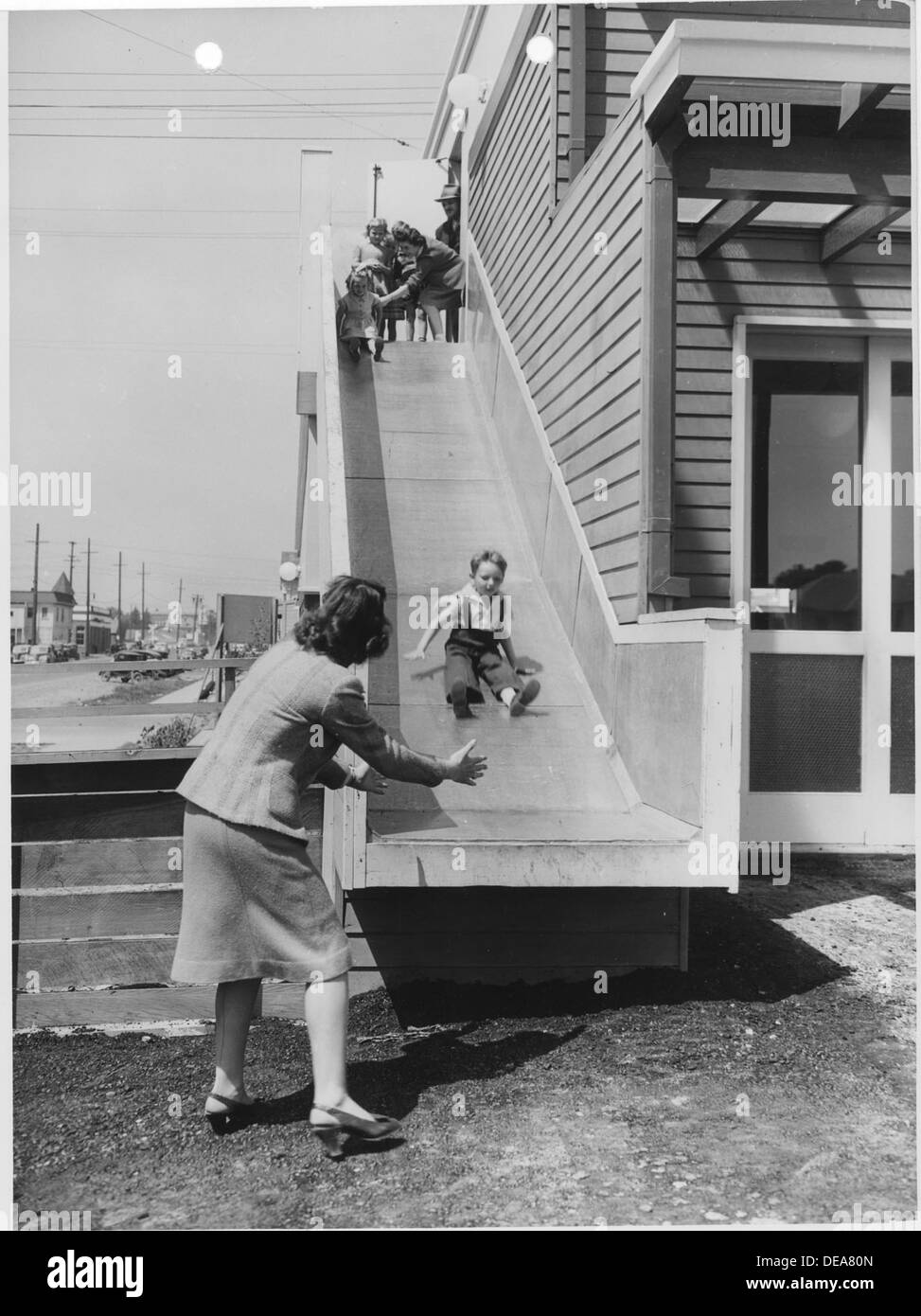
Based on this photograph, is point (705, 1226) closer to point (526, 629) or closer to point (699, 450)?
point (526, 629)

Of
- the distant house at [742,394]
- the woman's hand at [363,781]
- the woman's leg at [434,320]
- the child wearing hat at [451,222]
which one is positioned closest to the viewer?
the woman's hand at [363,781]

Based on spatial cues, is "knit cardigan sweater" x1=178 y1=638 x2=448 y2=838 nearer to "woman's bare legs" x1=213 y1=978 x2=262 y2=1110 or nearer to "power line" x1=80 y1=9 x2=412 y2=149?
"woman's bare legs" x1=213 y1=978 x2=262 y2=1110

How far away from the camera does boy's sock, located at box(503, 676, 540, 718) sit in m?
5.64

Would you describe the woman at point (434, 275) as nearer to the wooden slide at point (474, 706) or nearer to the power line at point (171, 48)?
the wooden slide at point (474, 706)

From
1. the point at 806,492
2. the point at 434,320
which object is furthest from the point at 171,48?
the point at 434,320

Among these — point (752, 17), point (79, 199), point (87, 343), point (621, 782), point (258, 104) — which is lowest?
point (621, 782)

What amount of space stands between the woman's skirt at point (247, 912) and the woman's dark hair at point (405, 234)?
343 inches

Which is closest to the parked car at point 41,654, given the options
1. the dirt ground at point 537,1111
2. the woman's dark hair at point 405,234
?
the dirt ground at point 537,1111

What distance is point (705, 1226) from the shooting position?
3.08 meters

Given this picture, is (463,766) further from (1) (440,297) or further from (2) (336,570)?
(1) (440,297)

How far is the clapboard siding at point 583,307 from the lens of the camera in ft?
18.3

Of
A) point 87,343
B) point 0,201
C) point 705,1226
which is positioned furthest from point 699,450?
point 705,1226

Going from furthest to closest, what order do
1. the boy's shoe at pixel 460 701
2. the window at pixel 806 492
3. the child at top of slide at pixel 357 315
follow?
the child at top of slide at pixel 357 315 → the window at pixel 806 492 → the boy's shoe at pixel 460 701

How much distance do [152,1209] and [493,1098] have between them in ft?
3.68
